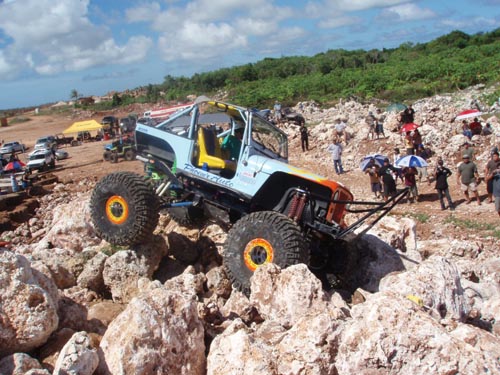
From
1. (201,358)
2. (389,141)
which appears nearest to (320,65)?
(389,141)

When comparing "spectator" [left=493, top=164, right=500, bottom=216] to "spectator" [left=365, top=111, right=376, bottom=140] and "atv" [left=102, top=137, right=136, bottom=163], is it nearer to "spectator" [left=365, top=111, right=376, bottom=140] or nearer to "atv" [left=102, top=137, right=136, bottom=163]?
"spectator" [left=365, top=111, right=376, bottom=140]

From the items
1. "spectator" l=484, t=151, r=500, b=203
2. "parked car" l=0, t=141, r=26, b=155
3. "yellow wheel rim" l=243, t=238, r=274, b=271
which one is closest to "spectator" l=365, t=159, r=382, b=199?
"spectator" l=484, t=151, r=500, b=203

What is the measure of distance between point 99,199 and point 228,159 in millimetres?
1854

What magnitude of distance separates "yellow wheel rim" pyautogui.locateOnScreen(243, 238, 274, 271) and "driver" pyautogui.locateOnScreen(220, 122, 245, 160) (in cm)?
172

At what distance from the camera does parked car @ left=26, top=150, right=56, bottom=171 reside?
24.1 meters

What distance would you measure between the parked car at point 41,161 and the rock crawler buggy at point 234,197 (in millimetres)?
18286

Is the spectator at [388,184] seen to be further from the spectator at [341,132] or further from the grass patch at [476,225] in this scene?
the spectator at [341,132]

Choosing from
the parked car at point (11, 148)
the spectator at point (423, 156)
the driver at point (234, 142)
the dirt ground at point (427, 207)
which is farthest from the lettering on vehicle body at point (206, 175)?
the parked car at point (11, 148)

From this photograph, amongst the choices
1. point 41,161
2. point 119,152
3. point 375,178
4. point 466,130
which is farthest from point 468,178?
point 41,161

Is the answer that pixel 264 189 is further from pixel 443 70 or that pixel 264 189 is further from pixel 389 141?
pixel 443 70

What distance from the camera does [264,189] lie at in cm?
700

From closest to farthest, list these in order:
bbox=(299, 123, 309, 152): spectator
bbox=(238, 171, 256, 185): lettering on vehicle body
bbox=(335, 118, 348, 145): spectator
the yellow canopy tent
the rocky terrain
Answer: the rocky terrain → bbox=(238, 171, 256, 185): lettering on vehicle body → bbox=(335, 118, 348, 145): spectator → bbox=(299, 123, 309, 152): spectator → the yellow canopy tent

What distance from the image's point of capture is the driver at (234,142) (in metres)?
7.60

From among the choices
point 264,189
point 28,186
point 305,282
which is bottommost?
point 28,186
